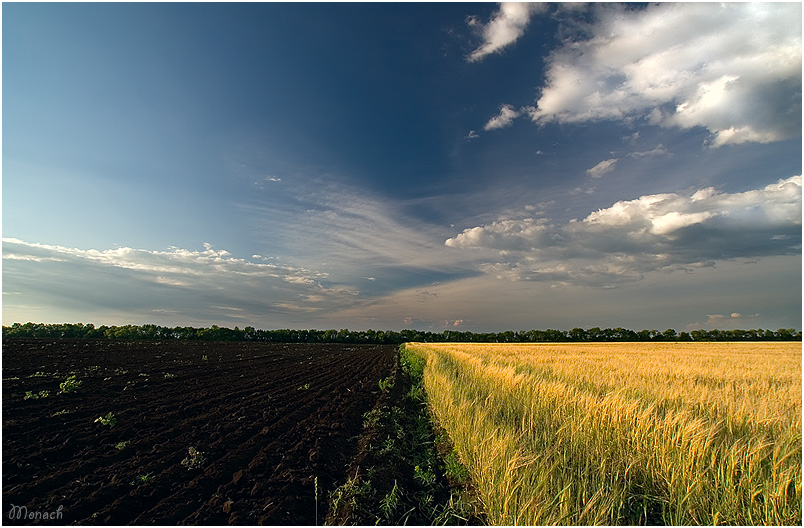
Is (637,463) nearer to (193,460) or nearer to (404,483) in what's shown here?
(404,483)

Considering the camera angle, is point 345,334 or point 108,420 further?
point 345,334


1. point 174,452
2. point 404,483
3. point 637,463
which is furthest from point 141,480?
point 637,463

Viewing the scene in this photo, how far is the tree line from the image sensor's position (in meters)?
74.6

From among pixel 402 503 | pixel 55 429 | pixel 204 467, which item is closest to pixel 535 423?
pixel 402 503

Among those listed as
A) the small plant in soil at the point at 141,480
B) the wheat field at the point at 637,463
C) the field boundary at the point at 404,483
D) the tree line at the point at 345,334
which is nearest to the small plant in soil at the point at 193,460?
the small plant in soil at the point at 141,480

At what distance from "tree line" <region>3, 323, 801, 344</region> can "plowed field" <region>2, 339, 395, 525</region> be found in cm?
7658

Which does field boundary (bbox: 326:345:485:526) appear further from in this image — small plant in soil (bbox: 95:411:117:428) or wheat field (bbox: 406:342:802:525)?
small plant in soil (bbox: 95:411:117:428)

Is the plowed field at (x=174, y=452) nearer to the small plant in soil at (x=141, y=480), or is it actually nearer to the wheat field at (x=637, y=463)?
the small plant in soil at (x=141, y=480)

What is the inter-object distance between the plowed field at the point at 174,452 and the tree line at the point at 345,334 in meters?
76.6

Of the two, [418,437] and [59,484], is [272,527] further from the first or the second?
[418,437]

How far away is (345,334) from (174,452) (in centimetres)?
11454

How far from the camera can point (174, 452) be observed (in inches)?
271

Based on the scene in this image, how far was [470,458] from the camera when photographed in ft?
18.0

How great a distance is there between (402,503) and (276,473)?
2409 millimetres
